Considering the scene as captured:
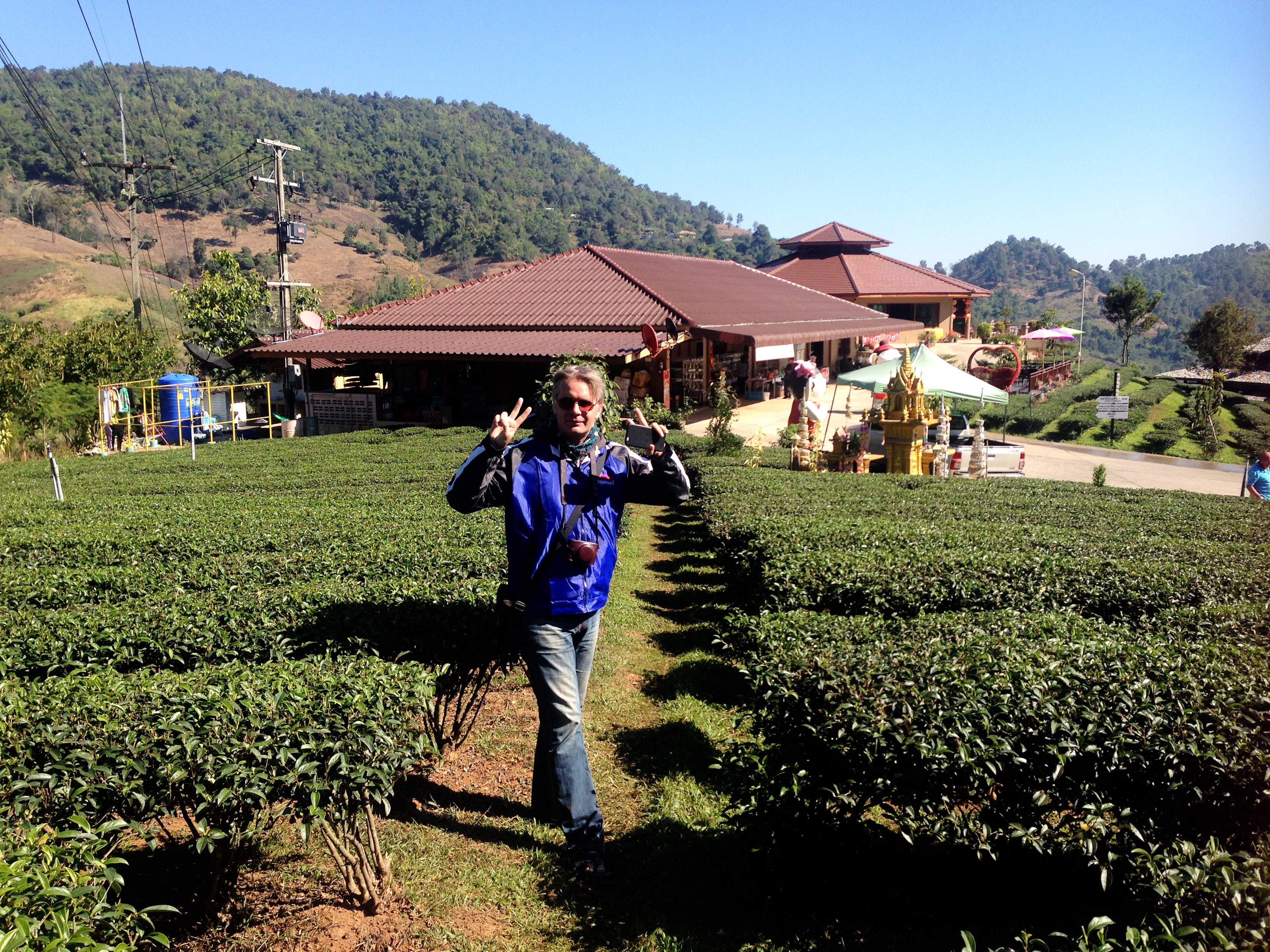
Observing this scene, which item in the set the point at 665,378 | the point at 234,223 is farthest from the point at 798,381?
the point at 234,223

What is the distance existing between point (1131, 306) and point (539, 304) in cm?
3732

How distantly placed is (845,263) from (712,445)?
108 ft

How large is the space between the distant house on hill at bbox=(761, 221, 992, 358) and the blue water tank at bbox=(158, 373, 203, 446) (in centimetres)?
2850

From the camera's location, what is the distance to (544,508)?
3.99 m

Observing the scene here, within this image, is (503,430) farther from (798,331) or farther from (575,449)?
(798,331)

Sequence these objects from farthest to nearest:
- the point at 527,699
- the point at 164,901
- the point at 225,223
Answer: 1. the point at 225,223
2. the point at 527,699
3. the point at 164,901

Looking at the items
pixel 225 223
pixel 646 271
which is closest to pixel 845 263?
pixel 646 271

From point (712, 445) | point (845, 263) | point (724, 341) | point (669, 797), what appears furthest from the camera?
point (845, 263)

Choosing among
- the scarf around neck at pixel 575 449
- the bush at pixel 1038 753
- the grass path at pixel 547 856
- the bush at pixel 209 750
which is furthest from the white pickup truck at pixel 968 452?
the bush at pixel 209 750

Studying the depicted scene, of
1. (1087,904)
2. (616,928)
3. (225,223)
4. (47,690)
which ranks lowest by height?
(616,928)

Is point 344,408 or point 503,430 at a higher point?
point 503,430

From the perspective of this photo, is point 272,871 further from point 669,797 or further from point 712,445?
point 712,445

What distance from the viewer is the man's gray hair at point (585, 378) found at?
4.03 meters

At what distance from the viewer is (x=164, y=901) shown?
3.60 m
